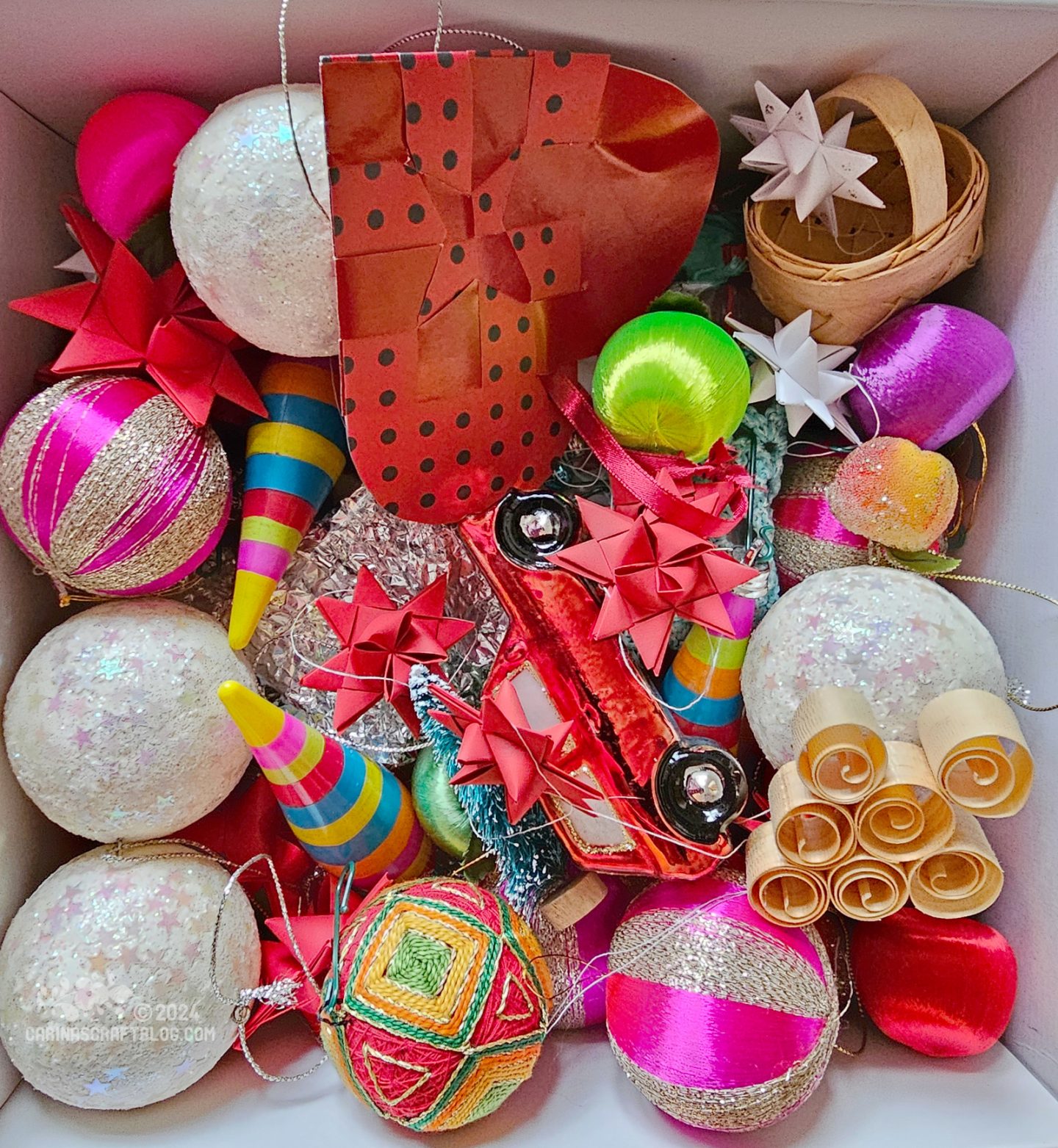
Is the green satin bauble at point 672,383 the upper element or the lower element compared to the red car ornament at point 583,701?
upper

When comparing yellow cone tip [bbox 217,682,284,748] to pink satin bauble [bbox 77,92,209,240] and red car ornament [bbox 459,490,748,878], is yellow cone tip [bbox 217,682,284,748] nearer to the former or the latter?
red car ornament [bbox 459,490,748,878]

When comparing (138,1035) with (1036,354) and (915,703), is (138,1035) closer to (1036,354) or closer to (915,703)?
(915,703)

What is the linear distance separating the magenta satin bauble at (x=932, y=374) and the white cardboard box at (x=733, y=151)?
0.05m

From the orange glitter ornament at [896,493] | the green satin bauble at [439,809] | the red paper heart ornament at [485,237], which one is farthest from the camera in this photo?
the green satin bauble at [439,809]

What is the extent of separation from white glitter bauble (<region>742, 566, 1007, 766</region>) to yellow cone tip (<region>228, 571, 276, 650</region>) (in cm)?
39

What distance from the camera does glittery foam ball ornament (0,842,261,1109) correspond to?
0.67 metres

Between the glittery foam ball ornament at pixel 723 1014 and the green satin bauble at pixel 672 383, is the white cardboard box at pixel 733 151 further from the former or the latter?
the green satin bauble at pixel 672 383

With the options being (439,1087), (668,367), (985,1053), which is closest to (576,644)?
(668,367)

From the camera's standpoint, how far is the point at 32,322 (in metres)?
0.77

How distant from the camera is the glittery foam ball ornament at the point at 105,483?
0.68 meters

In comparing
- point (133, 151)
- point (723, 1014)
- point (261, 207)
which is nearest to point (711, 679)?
point (723, 1014)

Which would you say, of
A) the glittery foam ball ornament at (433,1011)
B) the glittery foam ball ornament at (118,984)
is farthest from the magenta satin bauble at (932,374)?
the glittery foam ball ornament at (118,984)

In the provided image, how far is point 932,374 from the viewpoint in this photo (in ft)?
2.36

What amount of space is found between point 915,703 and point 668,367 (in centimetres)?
29
